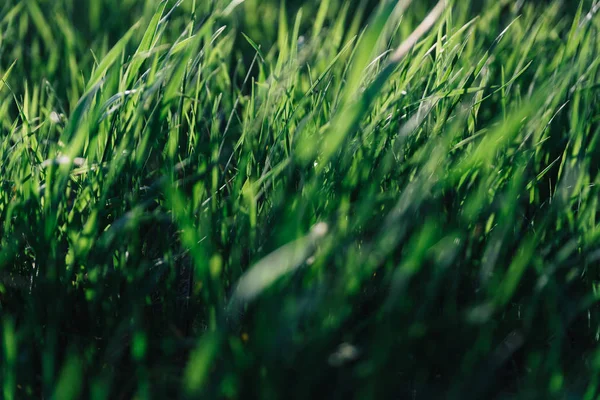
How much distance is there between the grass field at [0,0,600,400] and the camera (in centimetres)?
64

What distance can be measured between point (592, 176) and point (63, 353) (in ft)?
2.77

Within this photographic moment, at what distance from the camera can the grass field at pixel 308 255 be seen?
0.64 m

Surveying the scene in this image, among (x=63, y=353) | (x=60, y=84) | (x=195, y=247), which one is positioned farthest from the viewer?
(x=60, y=84)

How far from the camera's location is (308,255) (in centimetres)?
74

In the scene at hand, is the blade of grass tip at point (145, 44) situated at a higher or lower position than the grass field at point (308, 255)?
higher

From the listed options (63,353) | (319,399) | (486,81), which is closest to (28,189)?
(63,353)

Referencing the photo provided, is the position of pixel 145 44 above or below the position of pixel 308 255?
above

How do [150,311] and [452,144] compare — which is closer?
[150,311]

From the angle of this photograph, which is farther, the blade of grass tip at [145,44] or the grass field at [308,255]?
the blade of grass tip at [145,44]

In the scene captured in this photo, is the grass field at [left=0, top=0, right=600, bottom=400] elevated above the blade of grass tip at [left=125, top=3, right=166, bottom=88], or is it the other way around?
the blade of grass tip at [left=125, top=3, right=166, bottom=88]

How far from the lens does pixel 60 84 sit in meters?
1.52

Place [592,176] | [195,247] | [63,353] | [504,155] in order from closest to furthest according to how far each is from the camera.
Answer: [195,247] < [63,353] < [504,155] < [592,176]

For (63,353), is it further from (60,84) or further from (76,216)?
(60,84)

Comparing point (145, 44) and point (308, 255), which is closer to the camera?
point (308, 255)
